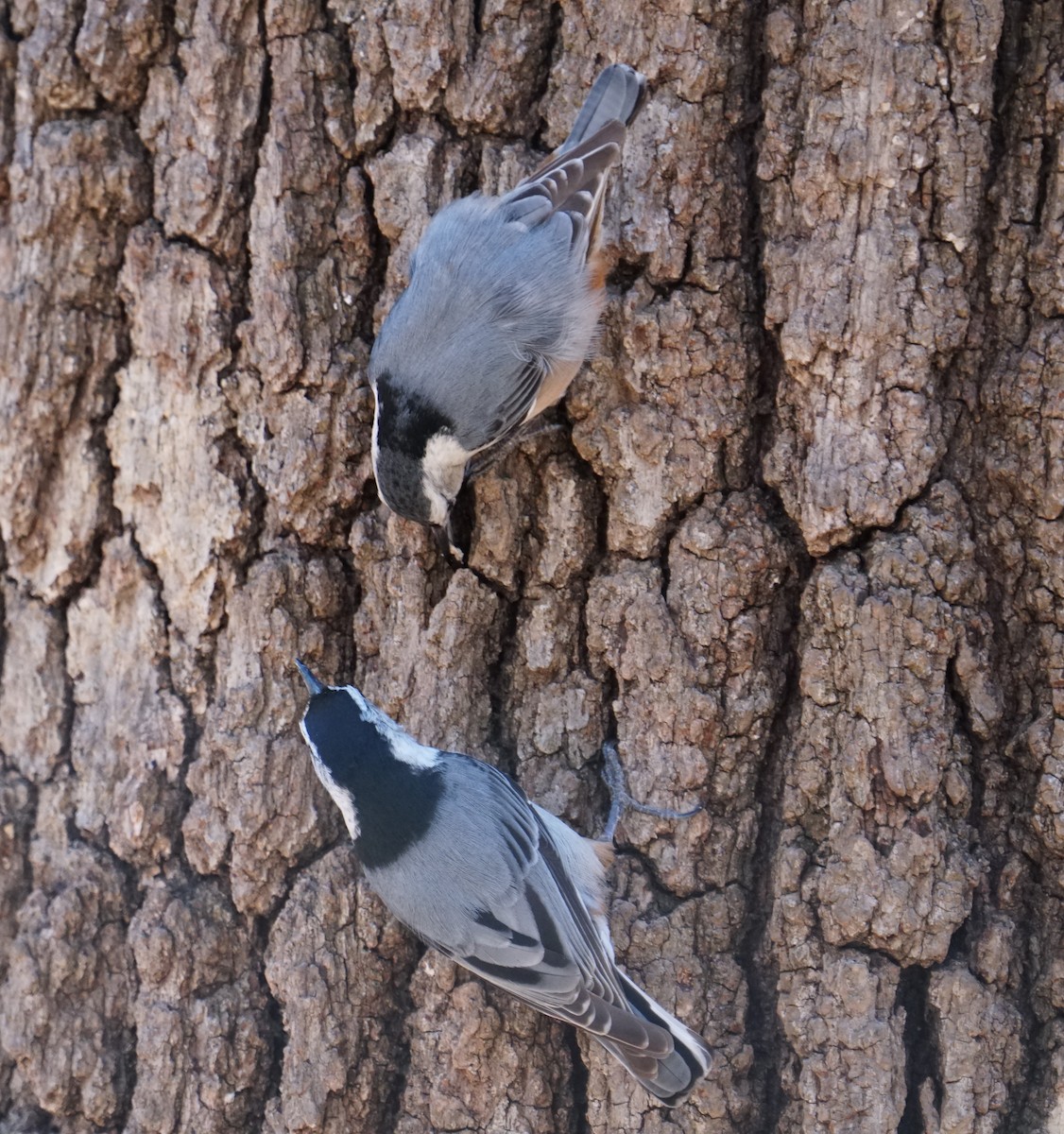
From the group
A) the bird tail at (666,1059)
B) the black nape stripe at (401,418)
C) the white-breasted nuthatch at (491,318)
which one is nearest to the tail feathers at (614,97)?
the white-breasted nuthatch at (491,318)

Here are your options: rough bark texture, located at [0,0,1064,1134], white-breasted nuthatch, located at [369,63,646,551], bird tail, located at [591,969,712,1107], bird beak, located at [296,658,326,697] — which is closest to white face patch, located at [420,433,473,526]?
white-breasted nuthatch, located at [369,63,646,551]

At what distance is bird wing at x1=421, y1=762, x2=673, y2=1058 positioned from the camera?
211 centimetres

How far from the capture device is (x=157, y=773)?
2434mm

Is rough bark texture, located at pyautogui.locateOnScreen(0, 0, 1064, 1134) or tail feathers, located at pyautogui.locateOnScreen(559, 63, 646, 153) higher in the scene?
tail feathers, located at pyautogui.locateOnScreen(559, 63, 646, 153)

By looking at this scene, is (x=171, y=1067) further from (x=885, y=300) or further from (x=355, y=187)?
(x=885, y=300)

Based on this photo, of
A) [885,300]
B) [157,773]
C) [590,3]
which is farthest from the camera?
[157,773]

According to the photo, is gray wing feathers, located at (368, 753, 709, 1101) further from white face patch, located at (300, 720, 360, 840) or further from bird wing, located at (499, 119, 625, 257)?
bird wing, located at (499, 119, 625, 257)

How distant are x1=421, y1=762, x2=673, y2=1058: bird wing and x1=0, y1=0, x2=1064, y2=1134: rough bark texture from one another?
0.26 ft

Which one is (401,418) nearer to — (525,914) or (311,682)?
(311,682)

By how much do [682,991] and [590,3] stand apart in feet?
6.42

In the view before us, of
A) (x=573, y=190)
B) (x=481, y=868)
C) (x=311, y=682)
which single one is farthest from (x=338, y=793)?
(x=573, y=190)

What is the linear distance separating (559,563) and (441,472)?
0.99ft

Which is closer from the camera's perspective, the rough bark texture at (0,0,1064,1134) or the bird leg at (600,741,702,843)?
the rough bark texture at (0,0,1064,1134)

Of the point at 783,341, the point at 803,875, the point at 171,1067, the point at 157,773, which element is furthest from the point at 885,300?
the point at 171,1067
